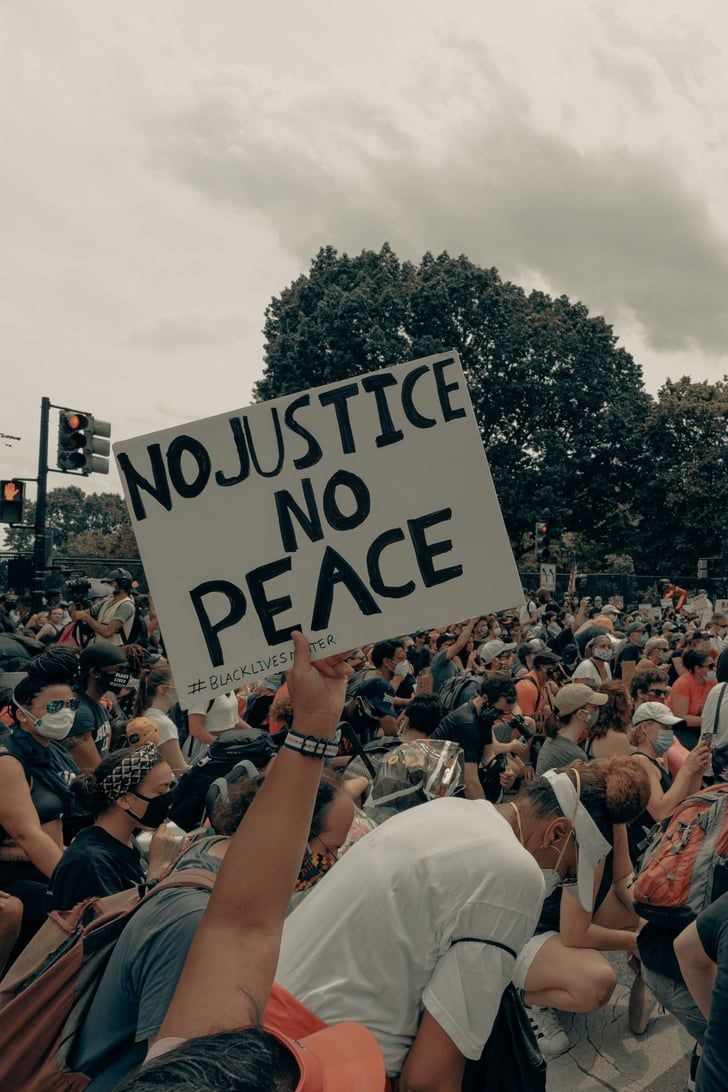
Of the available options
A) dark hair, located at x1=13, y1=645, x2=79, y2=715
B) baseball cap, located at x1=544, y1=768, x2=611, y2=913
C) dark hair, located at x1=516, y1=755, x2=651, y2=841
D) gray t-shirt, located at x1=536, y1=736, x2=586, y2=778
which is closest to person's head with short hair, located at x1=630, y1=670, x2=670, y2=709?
gray t-shirt, located at x1=536, y1=736, x2=586, y2=778

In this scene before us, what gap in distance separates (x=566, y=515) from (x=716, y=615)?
19735mm

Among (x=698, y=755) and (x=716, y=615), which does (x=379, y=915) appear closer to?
(x=698, y=755)

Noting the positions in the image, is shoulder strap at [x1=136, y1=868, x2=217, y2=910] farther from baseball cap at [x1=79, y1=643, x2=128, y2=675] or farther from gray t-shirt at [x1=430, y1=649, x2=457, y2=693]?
gray t-shirt at [x1=430, y1=649, x2=457, y2=693]

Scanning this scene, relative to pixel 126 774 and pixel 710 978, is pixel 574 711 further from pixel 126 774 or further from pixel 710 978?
pixel 126 774

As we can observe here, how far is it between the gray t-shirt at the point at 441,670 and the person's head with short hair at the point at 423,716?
130 inches

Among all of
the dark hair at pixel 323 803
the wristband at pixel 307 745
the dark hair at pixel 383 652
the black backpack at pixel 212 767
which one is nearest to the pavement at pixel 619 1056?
the black backpack at pixel 212 767

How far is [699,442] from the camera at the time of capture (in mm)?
37375

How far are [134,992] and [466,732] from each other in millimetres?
3805

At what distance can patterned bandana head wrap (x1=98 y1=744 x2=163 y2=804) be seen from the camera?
3.15m

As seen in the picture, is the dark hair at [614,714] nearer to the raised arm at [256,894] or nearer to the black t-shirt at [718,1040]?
the black t-shirt at [718,1040]

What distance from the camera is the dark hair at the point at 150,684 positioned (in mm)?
5723

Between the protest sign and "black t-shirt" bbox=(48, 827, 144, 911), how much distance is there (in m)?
1.33

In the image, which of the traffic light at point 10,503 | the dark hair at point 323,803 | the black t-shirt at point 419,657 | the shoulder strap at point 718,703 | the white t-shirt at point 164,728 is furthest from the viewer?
the traffic light at point 10,503

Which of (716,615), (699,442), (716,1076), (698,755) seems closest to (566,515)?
(699,442)
